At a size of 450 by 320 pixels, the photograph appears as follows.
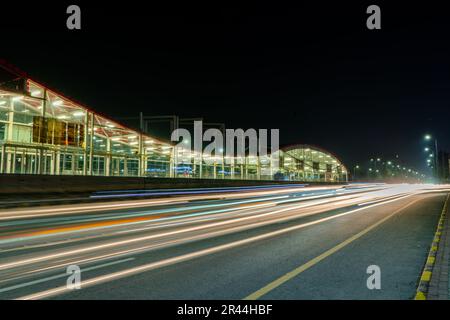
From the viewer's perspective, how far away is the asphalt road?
5.42 m

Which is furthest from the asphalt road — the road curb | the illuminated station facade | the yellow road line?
the illuminated station facade

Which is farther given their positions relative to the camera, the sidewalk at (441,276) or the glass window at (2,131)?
the glass window at (2,131)

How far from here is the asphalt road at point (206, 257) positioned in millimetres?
5422

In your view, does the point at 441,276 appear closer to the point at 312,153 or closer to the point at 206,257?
the point at 206,257

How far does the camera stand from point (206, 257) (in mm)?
7773

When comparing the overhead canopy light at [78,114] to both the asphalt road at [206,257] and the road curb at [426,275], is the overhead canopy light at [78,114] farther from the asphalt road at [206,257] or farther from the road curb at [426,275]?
the road curb at [426,275]

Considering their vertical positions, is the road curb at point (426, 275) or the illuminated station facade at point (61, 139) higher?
the illuminated station facade at point (61, 139)
